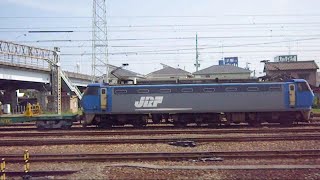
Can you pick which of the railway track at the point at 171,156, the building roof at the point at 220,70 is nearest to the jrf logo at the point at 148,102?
the railway track at the point at 171,156

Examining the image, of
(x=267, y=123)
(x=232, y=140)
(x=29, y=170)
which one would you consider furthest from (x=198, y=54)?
(x=29, y=170)

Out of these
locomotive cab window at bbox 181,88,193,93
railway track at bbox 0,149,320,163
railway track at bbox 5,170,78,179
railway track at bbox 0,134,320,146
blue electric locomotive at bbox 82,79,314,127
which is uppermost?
locomotive cab window at bbox 181,88,193,93

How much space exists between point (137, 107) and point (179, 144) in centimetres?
905

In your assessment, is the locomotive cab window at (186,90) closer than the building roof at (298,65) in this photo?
Yes

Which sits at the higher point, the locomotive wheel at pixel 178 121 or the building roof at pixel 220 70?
the building roof at pixel 220 70

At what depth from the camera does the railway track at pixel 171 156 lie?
13641 mm

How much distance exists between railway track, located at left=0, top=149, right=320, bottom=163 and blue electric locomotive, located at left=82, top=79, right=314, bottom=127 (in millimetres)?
10916

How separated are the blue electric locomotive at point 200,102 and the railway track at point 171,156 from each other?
10.9 m

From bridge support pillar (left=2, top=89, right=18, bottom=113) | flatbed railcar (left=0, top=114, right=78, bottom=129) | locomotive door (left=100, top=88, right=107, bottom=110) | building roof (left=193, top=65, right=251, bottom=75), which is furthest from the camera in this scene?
building roof (left=193, top=65, right=251, bottom=75)

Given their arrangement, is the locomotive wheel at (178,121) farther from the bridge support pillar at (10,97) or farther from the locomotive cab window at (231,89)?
the bridge support pillar at (10,97)

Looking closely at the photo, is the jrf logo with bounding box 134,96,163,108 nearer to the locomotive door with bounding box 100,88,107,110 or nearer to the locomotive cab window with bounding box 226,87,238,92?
the locomotive door with bounding box 100,88,107,110

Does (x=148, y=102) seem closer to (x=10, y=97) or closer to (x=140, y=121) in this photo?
(x=140, y=121)

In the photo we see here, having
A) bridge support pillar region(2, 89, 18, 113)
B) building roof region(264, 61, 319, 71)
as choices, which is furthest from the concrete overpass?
building roof region(264, 61, 319, 71)

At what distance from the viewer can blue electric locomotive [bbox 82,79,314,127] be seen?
A: 984 inches
